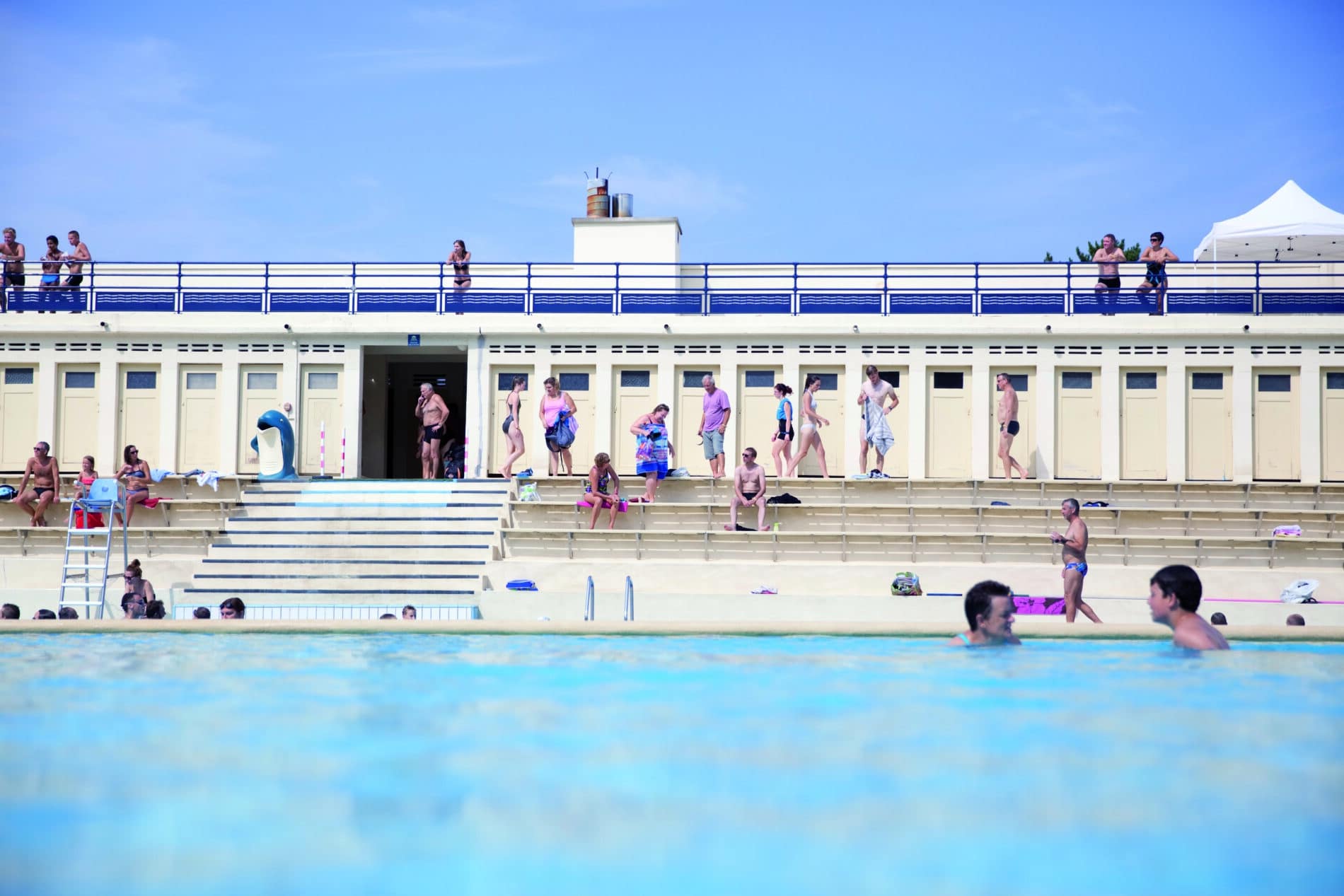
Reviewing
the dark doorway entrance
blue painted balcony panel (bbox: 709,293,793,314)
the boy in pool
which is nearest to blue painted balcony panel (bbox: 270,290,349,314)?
the dark doorway entrance

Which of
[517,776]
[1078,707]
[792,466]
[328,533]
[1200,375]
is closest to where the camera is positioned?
[517,776]

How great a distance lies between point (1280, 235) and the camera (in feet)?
84.7

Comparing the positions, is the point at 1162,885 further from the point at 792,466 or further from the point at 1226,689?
the point at 792,466

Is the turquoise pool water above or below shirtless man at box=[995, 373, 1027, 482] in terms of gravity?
below

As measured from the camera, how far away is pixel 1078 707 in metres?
6.92

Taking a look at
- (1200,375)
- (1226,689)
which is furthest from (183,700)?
(1200,375)

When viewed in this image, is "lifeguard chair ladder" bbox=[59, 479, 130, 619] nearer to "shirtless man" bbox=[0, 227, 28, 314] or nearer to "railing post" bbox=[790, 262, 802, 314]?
"shirtless man" bbox=[0, 227, 28, 314]

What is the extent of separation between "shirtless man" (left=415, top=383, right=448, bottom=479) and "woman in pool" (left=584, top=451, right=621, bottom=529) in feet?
10.9

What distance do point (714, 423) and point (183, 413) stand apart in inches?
369

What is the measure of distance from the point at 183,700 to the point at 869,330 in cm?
1612

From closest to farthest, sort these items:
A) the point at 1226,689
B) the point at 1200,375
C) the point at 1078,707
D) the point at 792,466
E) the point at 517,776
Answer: the point at 517,776
the point at 1078,707
the point at 1226,689
the point at 792,466
the point at 1200,375

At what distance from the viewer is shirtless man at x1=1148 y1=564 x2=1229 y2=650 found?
8078 millimetres

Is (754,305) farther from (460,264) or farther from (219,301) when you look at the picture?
(219,301)

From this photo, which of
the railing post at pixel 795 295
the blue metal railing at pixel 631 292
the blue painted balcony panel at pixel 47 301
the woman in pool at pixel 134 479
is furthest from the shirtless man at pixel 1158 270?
the blue painted balcony panel at pixel 47 301
